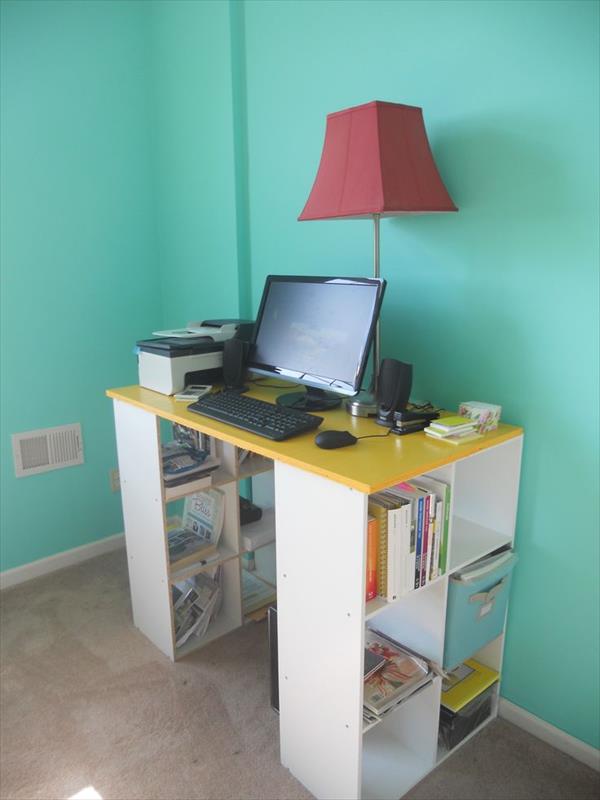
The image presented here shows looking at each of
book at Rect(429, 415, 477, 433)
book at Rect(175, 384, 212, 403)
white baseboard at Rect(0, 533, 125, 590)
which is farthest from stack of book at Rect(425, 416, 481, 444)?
white baseboard at Rect(0, 533, 125, 590)

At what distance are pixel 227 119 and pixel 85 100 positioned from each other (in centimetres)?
69

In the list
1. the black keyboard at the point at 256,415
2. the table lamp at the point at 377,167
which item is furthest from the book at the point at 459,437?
the table lamp at the point at 377,167

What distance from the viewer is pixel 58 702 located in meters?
1.94

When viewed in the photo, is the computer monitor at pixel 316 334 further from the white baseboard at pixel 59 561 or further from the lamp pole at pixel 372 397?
the white baseboard at pixel 59 561

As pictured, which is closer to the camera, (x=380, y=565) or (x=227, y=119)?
(x=380, y=565)

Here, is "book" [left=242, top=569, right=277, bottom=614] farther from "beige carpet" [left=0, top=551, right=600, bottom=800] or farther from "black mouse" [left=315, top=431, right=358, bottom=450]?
"black mouse" [left=315, top=431, right=358, bottom=450]

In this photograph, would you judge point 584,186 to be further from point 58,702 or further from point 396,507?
point 58,702

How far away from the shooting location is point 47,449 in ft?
8.75

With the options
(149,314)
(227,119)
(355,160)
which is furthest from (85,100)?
(355,160)

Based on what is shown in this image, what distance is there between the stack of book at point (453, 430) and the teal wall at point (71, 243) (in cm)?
184

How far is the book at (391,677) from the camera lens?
1500mm

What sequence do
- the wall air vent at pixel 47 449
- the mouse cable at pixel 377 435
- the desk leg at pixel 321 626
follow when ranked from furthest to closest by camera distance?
1. the wall air vent at pixel 47 449
2. the mouse cable at pixel 377 435
3. the desk leg at pixel 321 626

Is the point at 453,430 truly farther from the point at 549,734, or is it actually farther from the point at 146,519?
the point at 146,519

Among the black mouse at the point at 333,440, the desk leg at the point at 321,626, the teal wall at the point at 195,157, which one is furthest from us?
the teal wall at the point at 195,157
